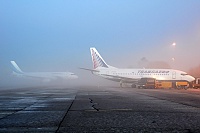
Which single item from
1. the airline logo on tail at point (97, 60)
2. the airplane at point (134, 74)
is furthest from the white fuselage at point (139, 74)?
the airline logo on tail at point (97, 60)

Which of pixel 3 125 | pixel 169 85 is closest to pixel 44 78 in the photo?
pixel 169 85

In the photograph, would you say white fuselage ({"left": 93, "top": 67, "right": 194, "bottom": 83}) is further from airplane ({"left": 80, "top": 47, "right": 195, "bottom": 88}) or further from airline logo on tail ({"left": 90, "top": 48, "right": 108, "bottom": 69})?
airline logo on tail ({"left": 90, "top": 48, "right": 108, "bottom": 69})

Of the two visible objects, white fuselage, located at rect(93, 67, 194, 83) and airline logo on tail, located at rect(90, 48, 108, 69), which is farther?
airline logo on tail, located at rect(90, 48, 108, 69)

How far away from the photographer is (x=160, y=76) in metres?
53.9

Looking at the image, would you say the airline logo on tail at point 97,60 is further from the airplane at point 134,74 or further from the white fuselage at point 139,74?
the white fuselage at point 139,74

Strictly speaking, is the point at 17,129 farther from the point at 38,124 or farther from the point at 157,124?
the point at 157,124

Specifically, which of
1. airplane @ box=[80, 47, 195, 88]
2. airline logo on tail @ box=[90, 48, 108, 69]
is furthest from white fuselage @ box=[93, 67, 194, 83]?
airline logo on tail @ box=[90, 48, 108, 69]

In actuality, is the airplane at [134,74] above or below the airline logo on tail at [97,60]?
below

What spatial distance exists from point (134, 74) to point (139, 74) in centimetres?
107

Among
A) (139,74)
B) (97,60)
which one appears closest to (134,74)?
(139,74)

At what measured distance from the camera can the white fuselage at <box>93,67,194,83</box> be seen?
2047 inches

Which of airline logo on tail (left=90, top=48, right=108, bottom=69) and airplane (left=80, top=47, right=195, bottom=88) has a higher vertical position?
airline logo on tail (left=90, top=48, right=108, bottom=69)

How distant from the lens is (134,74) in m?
55.8

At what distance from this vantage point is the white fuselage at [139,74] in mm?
52000
